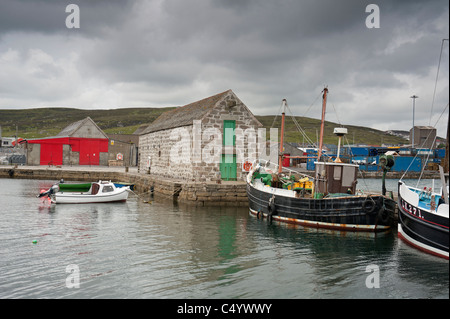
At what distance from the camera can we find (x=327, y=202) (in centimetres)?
1717

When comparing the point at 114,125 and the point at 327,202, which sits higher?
the point at 114,125

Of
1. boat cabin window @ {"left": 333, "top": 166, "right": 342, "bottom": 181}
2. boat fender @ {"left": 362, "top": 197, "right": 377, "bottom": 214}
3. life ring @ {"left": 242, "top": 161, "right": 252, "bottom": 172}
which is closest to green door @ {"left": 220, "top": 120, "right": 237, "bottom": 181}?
life ring @ {"left": 242, "top": 161, "right": 252, "bottom": 172}

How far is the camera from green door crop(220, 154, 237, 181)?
2733 centimetres

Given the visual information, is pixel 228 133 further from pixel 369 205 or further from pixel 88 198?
pixel 369 205

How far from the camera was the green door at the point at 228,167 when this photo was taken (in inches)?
1076

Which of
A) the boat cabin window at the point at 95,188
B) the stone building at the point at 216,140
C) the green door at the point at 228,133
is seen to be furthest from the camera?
the green door at the point at 228,133

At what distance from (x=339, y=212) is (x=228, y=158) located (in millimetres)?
11774

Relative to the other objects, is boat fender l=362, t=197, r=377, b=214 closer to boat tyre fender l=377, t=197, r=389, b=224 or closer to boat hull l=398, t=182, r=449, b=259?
boat tyre fender l=377, t=197, r=389, b=224

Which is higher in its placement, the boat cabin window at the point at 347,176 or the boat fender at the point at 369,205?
the boat cabin window at the point at 347,176

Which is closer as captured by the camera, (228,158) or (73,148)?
(228,158)

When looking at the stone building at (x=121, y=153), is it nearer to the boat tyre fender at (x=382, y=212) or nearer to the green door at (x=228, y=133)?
the green door at (x=228, y=133)

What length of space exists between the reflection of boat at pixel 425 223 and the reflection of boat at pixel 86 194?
17.7 m

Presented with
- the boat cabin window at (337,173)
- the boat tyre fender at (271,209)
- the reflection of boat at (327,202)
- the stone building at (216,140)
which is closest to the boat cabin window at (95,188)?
the stone building at (216,140)

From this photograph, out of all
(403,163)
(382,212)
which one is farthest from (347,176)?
(403,163)
